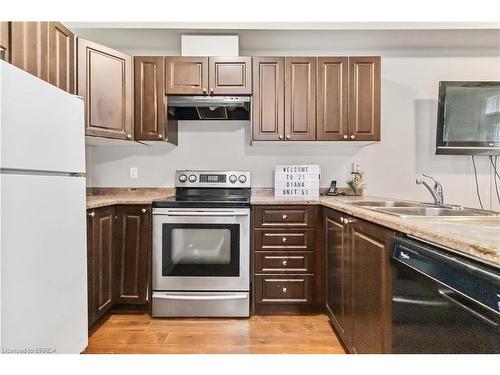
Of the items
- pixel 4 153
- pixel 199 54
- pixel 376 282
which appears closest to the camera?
pixel 4 153

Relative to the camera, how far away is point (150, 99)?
8.57 feet

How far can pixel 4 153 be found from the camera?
1145 mm

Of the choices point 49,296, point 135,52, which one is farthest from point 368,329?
point 135,52

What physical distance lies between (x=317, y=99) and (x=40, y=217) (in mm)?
2179

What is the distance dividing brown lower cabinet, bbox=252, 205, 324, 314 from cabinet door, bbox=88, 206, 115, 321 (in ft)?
3.56

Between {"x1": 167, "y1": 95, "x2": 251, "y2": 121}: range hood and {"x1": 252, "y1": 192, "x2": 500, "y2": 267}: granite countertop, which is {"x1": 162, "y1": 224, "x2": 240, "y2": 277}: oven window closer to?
{"x1": 167, "y1": 95, "x2": 251, "y2": 121}: range hood

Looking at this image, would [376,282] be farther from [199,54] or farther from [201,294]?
[199,54]

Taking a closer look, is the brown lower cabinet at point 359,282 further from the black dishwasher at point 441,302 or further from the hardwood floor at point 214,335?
the hardwood floor at point 214,335

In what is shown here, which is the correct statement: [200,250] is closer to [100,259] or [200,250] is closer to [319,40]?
[100,259]

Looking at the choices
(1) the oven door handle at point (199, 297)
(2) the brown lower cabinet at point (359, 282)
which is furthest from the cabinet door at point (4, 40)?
(2) the brown lower cabinet at point (359, 282)

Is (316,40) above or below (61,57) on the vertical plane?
above

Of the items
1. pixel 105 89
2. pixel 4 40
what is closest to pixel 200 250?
pixel 105 89

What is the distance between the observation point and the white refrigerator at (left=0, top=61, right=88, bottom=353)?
116 centimetres
